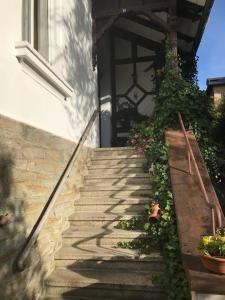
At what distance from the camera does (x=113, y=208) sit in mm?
5512

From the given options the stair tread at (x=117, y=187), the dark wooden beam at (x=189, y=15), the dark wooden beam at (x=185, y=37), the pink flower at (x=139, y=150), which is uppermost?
the dark wooden beam at (x=189, y=15)

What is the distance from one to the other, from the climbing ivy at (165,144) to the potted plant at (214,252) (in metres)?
1.21

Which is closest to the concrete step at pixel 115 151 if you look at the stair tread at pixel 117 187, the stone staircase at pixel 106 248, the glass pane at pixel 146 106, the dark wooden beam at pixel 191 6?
the stone staircase at pixel 106 248

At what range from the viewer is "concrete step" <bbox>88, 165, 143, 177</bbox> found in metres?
6.43

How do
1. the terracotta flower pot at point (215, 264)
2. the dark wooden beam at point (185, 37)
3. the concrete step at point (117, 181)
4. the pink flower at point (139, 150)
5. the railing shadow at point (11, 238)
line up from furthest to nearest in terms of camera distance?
1. the dark wooden beam at point (185, 37)
2. the pink flower at point (139, 150)
3. the concrete step at point (117, 181)
4. the railing shadow at point (11, 238)
5. the terracotta flower pot at point (215, 264)

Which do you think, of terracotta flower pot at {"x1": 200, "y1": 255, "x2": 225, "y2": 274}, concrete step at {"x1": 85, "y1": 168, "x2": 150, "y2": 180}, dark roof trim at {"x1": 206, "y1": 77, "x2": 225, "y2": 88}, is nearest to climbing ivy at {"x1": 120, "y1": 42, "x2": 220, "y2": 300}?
concrete step at {"x1": 85, "y1": 168, "x2": 150, "y2": 180}

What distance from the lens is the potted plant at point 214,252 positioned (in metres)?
2.72

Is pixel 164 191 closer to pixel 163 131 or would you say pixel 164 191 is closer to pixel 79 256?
Result: pixel 79 256

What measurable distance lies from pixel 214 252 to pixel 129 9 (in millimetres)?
6697

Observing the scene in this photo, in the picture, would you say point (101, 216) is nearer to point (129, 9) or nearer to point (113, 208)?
point (113, 208)

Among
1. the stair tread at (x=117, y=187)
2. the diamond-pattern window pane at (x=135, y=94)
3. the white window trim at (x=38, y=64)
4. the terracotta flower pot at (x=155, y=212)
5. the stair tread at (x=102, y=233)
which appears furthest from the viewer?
the diamond-pattern window pane at (x=135, y=94)

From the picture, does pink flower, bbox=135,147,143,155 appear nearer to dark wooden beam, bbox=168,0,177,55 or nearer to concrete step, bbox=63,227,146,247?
concrete step, bbox=63,227,146,247

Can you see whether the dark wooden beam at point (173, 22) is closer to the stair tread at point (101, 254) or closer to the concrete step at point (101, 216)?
the concrete step at point (101, 216)

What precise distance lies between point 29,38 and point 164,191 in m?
2.65
